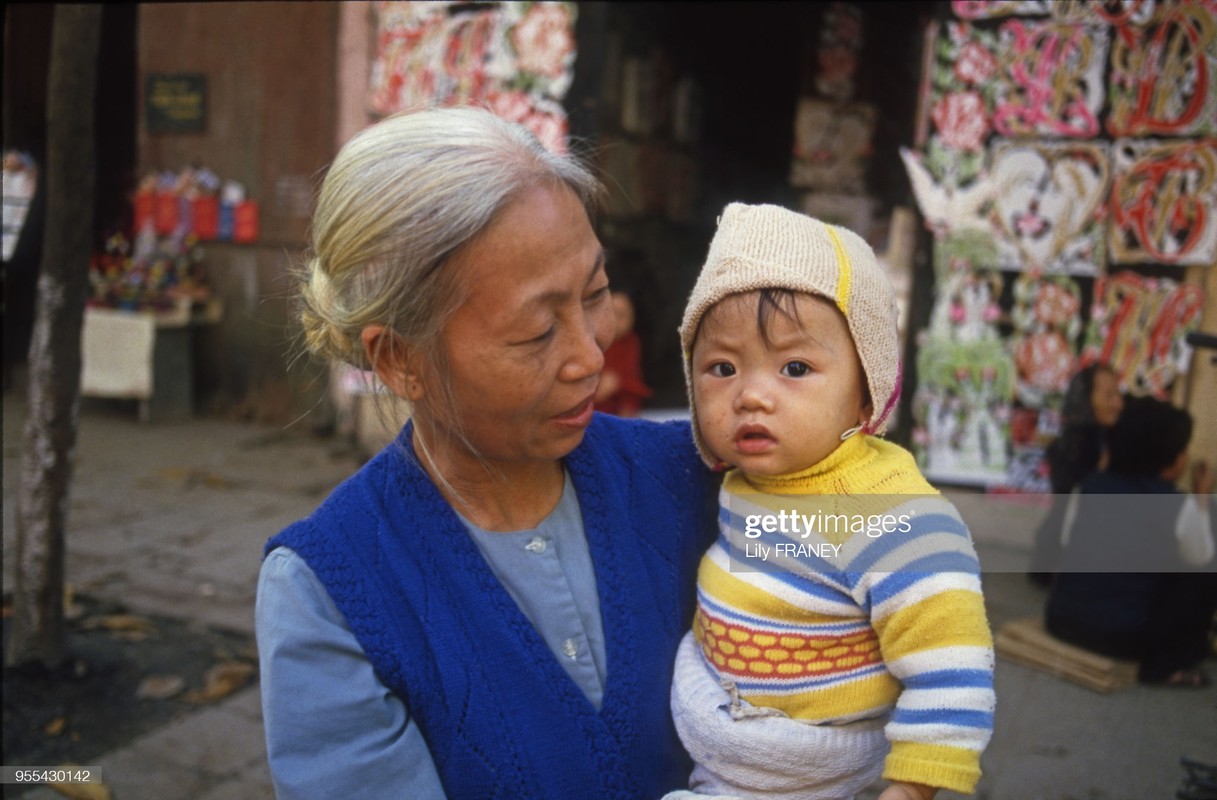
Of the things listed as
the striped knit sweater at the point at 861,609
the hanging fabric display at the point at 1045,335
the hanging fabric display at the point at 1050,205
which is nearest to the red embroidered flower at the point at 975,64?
the hanging fabric display at the point at 1050,205

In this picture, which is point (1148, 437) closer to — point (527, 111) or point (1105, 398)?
point (1105, 398)

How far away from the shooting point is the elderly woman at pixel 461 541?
118cm

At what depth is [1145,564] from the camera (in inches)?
146

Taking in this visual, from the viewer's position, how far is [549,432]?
1308mm

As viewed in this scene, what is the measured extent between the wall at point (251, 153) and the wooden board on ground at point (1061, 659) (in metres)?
4.29

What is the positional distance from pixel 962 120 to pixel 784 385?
3650mm

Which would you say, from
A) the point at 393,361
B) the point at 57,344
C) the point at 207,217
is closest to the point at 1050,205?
the point at 393,361

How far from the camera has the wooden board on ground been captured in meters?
3.60

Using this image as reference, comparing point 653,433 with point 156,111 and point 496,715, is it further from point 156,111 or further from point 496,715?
point 156,111

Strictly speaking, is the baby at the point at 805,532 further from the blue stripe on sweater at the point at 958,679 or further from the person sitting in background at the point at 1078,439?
the person sitting in background at the point at 1078,439

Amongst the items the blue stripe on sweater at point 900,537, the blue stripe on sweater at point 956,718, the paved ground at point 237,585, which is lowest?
the paved ground at point 237,585

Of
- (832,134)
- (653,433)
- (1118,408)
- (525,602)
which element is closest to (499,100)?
(832,134)

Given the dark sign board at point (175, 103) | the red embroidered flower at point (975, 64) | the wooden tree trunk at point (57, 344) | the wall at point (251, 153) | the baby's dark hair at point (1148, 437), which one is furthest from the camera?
the dark sign board at point (175, 103)

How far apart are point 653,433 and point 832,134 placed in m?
4.92
